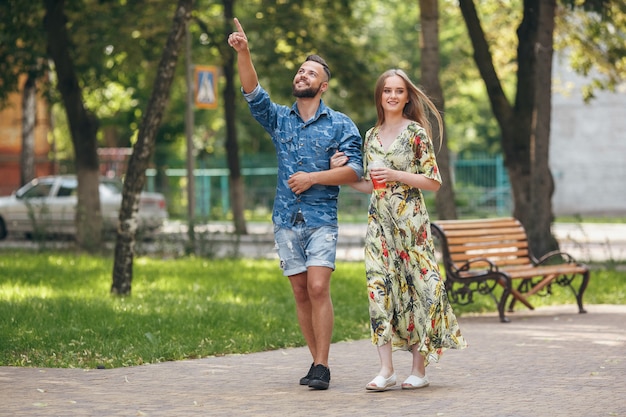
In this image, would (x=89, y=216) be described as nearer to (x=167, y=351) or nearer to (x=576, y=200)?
(x=167, y=351)

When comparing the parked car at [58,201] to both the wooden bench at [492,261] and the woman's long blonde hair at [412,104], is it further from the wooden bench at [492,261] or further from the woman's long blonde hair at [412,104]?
the woman's long blonde hair at [412,104]

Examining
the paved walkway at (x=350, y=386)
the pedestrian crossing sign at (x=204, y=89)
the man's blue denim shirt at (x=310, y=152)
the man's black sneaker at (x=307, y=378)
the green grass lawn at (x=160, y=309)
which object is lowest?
the paved walkway at (x=350, y=386)

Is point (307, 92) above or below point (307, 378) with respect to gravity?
above

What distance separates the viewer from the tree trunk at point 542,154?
57.3ft

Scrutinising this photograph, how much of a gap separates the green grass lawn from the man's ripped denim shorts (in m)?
1.78

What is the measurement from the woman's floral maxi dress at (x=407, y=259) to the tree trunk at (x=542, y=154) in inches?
387

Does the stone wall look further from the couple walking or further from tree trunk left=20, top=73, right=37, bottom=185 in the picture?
the couple walking

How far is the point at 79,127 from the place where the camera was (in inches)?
810

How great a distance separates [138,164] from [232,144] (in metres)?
15.4

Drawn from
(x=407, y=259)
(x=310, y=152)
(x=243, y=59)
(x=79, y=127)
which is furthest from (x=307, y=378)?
(x=79, y=127)

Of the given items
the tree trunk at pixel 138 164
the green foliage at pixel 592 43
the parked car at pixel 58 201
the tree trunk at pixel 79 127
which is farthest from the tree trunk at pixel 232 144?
the tree trunk at pixel 138 164

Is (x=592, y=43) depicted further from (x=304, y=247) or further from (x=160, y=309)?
(x=304, y=247)

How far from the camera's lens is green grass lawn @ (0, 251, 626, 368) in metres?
9.44

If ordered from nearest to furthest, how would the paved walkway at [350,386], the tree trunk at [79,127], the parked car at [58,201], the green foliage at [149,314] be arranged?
the paved walkway at [350,386], the green foliage at [149,314], the tree trunk at [79,127], the parked car at [58,201]
